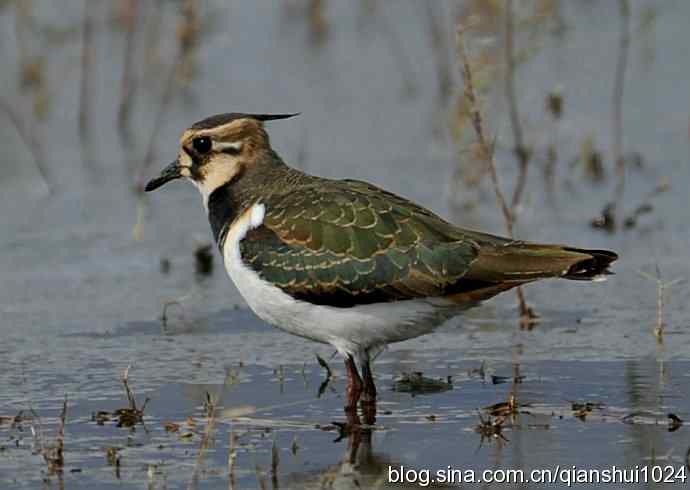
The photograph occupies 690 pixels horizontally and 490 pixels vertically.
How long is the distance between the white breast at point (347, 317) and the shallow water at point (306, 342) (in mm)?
306

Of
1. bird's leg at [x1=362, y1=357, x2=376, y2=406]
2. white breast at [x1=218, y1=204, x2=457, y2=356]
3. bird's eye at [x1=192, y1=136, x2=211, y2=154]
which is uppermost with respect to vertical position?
bird's eye at [x1=192, y1=136, x2=211, y2=154]

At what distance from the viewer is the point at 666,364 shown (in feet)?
25.3

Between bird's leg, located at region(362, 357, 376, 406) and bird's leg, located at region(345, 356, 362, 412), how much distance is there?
28 millimetres

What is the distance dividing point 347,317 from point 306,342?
55.3 inches

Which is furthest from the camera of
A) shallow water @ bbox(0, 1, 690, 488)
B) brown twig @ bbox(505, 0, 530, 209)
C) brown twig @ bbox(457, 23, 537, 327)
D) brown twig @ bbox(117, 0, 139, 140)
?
brown twig @ bbox(117, 0, 139, 140)

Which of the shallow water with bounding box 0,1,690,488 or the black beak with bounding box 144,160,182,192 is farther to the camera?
the black beak with bounding box 144,160,182,192

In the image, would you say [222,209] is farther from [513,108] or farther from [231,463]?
[513,108]

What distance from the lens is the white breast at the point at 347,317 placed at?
7.18 metres

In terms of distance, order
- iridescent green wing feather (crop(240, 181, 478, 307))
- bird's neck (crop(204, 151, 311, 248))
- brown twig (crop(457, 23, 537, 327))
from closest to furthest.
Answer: iridescent green wing feather (crop(240, 181, 478, 307)) → bird's neck (crop(204, 151, 311, 248)) → brown twig (crop(457, 23, 537, 327))

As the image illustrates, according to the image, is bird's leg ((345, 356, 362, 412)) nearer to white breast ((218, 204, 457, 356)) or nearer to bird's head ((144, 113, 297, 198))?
white breast ((218, 204, 457, 356))

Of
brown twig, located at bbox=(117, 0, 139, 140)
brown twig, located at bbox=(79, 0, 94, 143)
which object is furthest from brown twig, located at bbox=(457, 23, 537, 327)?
brown twig, located at bbox=(79, 0, 94, 143)

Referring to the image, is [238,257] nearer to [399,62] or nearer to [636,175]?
[636,175]

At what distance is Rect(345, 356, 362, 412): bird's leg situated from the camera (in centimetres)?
718

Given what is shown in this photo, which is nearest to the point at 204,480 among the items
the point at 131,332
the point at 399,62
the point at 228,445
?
the point at 228,445
